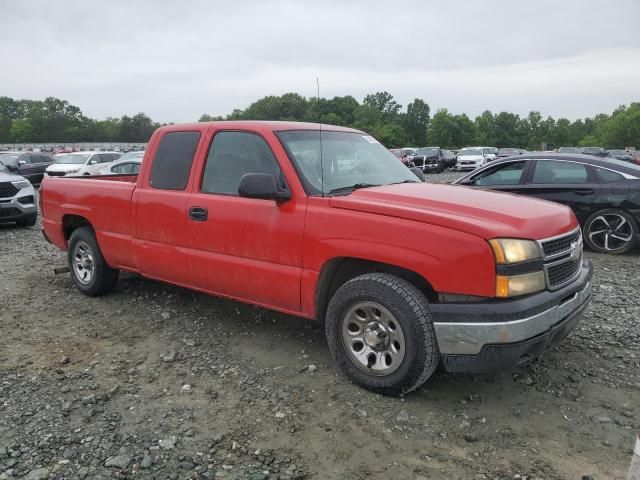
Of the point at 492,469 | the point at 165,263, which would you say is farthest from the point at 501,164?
the point at 492,469

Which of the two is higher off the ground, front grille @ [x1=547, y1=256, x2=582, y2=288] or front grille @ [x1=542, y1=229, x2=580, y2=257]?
front grille @ [x1=542, y1=229, x2=580, y2=257]

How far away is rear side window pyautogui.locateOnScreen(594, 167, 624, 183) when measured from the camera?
7837 millimetres

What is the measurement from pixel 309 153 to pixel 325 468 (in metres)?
2.34

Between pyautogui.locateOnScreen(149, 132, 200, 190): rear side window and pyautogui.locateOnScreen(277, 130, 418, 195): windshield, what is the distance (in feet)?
3.21

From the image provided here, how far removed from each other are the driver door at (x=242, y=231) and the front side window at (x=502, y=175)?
5707mm

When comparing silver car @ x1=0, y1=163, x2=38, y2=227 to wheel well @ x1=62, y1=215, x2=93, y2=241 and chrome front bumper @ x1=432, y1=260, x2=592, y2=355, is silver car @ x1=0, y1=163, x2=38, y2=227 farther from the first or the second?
chrome front bumper @ x1=432, y1=260, x2=592, y2=355

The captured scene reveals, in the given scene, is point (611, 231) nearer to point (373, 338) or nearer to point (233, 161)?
point (373, 338)

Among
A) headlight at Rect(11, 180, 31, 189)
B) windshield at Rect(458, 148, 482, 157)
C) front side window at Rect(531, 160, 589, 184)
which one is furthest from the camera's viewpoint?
windshield at Rect(458, 148, 482, 157)

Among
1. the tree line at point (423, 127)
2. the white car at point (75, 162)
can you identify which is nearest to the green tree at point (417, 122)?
the tree line at point (423, 127)

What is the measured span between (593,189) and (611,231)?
0.68 meters

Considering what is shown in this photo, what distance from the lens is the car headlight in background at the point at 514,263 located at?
3.07 metres

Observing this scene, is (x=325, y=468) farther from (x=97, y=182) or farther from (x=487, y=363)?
(x=97, y=182)

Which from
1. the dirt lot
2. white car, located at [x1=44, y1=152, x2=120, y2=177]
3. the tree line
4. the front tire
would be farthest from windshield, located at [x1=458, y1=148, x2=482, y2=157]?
the tree line

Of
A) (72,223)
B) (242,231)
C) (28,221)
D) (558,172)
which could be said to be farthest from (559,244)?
(28,221)
